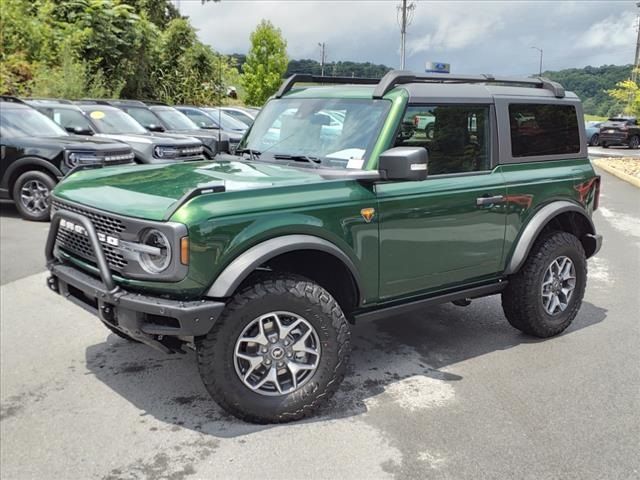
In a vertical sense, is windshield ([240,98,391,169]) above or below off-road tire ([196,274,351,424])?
above

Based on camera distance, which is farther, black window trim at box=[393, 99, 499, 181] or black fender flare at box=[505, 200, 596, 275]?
black fender flare at box=[505, 200, 596, 275]

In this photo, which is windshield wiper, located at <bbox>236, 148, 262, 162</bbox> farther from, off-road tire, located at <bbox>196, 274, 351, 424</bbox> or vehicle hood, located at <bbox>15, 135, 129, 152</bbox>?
vehicle hood, located at <bbox>15, 135, 129, 152</bbox>

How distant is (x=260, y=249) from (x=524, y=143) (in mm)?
2460

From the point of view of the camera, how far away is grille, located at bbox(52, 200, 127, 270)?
3561mm

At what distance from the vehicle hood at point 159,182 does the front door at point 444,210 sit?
2.14 ft

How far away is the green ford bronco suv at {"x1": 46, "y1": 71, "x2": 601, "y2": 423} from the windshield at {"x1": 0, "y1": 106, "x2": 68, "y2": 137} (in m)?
6.69

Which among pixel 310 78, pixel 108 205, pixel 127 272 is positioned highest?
pixel 310 78

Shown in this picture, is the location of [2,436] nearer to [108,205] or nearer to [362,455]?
[108,205]

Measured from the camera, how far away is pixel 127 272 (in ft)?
11.4

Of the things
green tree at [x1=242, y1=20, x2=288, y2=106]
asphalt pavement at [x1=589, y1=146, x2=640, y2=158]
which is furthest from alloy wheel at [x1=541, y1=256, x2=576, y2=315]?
green tree at [x1=242, y1=20, x2=288, y2=106]

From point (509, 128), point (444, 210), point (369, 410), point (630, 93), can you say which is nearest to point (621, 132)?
point (630, 93)

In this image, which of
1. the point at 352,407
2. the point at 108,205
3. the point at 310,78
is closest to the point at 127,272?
the point at 108,205

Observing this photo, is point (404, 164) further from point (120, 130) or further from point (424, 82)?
point (120, 130)

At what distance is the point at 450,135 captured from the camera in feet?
14.7
